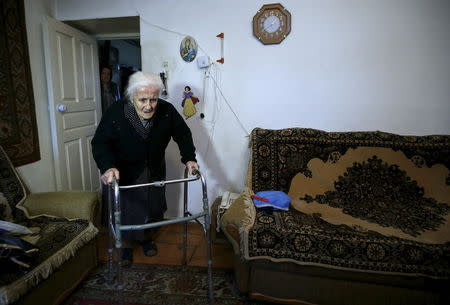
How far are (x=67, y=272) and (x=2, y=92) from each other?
4.28ft

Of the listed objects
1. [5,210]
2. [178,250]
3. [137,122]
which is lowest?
[178,250]

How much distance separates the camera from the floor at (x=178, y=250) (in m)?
2.00

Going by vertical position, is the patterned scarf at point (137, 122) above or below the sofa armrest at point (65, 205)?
above

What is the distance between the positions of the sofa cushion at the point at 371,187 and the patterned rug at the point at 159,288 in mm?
723

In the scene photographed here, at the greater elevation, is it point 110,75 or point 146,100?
point 110,75

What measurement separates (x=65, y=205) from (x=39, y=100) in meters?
1.04

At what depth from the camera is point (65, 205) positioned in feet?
5.85

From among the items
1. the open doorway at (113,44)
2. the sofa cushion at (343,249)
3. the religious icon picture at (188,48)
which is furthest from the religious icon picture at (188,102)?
the sofa cushion at (343,249)

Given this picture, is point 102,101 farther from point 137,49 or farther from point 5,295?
point 5,295

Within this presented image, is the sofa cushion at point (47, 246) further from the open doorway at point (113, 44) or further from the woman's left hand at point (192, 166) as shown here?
the open doorway at point (113, 44)

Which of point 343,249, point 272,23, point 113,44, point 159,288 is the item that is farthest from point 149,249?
point 113,44

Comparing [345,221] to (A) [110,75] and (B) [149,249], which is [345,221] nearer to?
(B) [149,249]

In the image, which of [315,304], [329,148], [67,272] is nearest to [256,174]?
[329,148]

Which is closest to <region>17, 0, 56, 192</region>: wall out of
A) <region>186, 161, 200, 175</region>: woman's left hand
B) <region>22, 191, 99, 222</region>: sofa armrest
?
<region>22, 191, 99, 222</region>: sofa armrest
